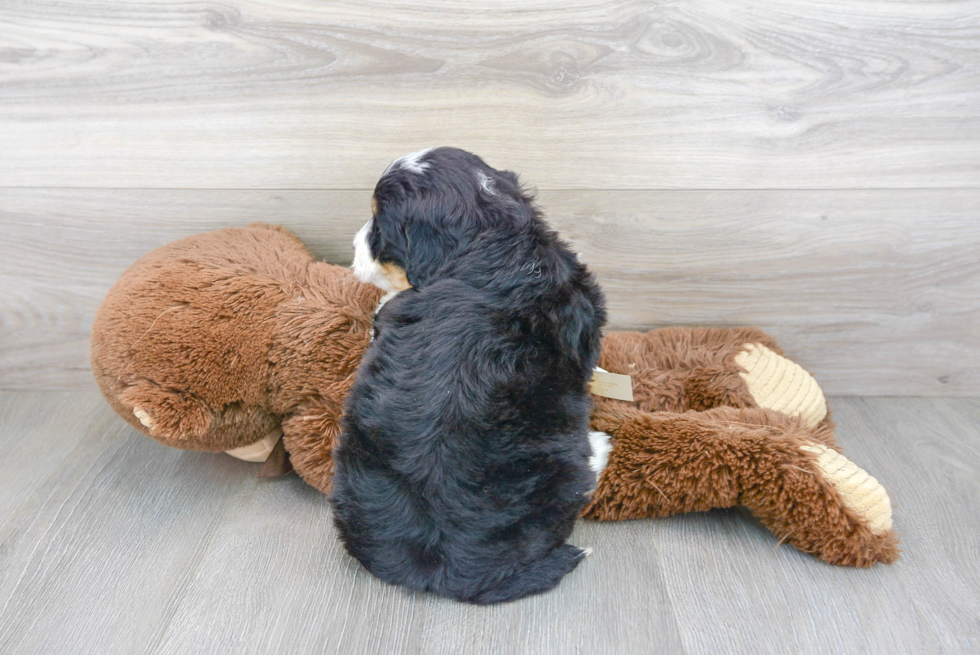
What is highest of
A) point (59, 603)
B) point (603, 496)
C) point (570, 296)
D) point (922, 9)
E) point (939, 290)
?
point (922, 9)

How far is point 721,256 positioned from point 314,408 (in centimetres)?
81

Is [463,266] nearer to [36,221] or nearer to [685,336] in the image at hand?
[685,336]

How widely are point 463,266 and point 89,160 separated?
861mm

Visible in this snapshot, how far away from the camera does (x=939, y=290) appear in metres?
1.30

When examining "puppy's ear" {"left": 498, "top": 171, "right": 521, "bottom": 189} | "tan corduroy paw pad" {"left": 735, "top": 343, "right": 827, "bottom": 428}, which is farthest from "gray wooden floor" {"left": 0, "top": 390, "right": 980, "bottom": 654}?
"puppy's ear" {"left": 498, "top": 171, "right": 521, "bottom": 189}

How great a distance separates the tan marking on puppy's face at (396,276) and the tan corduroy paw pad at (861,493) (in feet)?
2.10

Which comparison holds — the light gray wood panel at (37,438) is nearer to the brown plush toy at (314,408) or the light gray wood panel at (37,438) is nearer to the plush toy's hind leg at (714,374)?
the brown plush toy at (314,408)

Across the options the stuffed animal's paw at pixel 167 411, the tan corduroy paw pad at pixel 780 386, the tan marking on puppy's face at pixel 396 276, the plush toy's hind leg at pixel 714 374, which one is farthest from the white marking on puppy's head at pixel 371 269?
the tan corduroy paw pad at pixel 780 386

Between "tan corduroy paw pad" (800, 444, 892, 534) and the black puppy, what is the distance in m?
0.36

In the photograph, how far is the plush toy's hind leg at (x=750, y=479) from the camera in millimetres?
938

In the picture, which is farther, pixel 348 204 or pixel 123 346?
pixel 348 204

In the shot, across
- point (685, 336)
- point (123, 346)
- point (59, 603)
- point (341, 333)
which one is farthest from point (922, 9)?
point (59, 603)

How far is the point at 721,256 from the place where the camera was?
128 centimetres

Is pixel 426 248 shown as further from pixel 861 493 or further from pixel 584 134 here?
pixel 861 493
